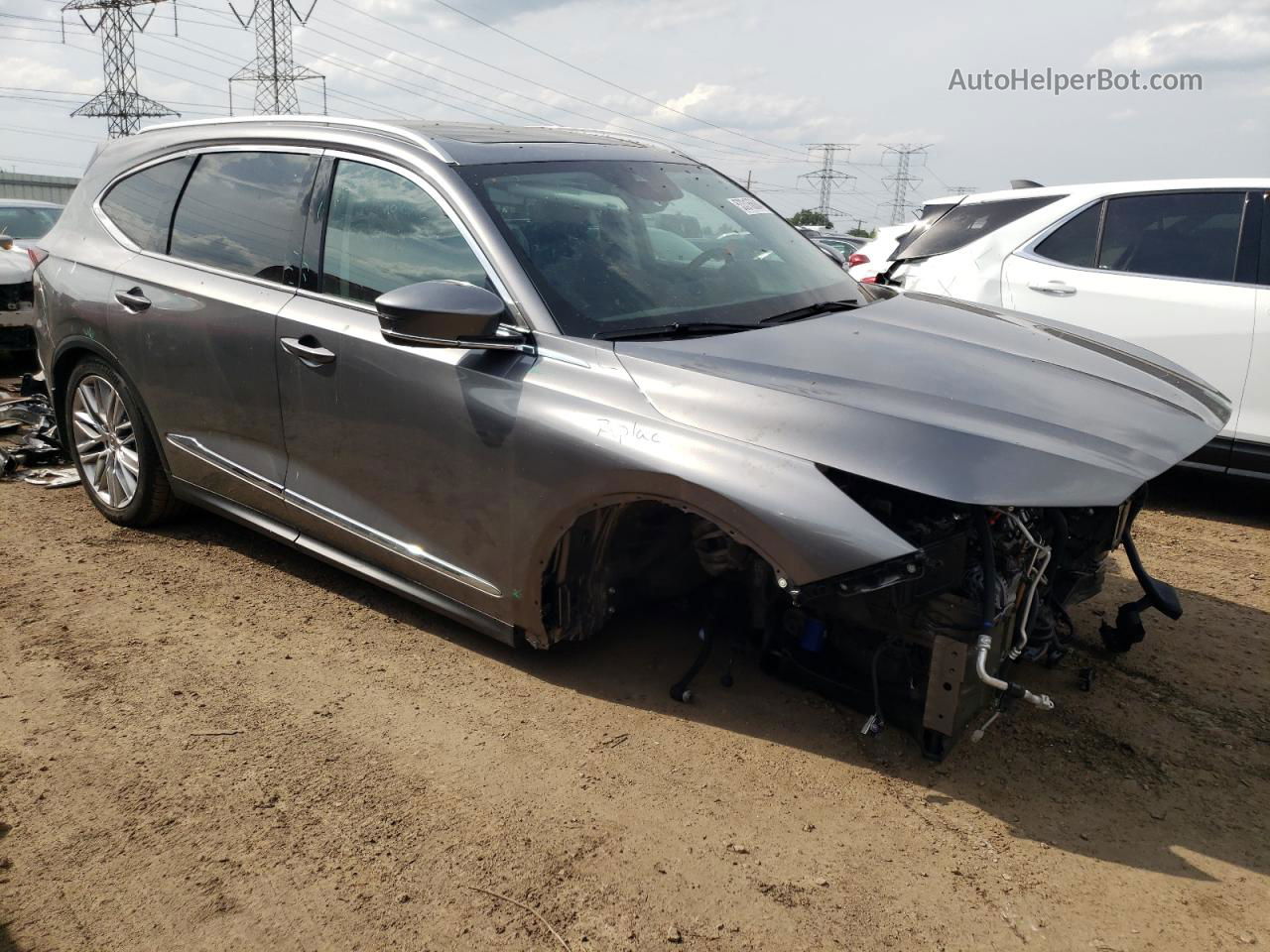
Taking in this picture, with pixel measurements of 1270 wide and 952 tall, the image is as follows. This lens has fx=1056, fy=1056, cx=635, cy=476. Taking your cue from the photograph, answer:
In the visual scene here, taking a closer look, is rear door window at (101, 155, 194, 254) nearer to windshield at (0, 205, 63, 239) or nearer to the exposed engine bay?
the exposed engine bay

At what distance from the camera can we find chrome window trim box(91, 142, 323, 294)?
4000 mm

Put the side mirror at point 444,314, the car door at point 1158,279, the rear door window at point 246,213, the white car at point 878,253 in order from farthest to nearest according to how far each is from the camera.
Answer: the white car at point 878,253 → the car door at point 1158,279 → the rear door window at point 246,213 → the side mirror at point 444,314

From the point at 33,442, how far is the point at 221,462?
9.63 ft

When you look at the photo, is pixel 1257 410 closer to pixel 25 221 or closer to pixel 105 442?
pixel 105 442

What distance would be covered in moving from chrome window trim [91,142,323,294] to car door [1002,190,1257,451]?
420 centimetres

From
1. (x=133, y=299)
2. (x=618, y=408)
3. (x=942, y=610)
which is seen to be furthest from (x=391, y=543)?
(x=942, y=610)

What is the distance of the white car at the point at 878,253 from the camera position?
7.52m

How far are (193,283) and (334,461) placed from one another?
3.56ft

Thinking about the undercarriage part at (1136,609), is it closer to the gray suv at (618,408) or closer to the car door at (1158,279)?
the gray suv at (618,408)

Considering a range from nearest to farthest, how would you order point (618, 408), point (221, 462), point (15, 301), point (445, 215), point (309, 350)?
1. point (618, 408)
2. point (445, 215)
3. point (309, 350)
4. point (221, 462)
5. point (15, 301)

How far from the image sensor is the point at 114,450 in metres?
4.93

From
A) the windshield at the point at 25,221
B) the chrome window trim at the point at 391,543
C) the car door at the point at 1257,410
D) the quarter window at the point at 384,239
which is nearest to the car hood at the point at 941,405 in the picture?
the quarter window at the point at 384,239

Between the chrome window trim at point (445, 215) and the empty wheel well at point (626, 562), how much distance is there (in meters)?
0.67

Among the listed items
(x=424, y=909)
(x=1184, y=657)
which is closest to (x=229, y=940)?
(x=424, y=909)
